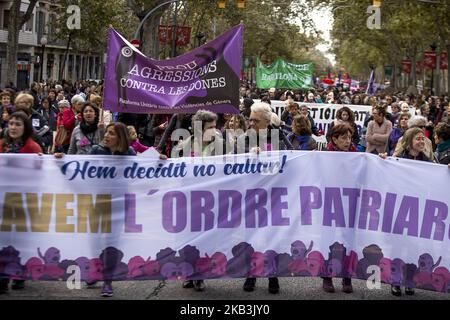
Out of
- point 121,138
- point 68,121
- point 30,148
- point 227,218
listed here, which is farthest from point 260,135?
point 68,121

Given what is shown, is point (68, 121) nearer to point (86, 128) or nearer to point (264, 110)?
point (86, 128)

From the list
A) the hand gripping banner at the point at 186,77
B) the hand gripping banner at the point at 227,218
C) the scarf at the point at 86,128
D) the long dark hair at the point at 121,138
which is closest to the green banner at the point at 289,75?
the hand gripping banner at the point at 186,77

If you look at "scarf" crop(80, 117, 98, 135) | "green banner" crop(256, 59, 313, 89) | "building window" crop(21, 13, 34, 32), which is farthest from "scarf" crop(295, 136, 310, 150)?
"building window" crop(21, 13, 34, 32)

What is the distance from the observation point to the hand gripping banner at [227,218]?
22.6 feet

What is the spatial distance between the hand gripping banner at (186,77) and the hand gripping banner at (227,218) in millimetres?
1954

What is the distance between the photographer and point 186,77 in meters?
8.97

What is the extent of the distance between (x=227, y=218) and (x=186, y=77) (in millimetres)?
2403

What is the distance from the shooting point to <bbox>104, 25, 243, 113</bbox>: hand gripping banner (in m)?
8.80

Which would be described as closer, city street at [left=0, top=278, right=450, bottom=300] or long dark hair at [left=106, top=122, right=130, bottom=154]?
city street at [left=0, top=278, right=450, bottom=300]

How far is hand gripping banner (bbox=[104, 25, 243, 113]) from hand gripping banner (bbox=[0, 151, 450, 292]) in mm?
1954

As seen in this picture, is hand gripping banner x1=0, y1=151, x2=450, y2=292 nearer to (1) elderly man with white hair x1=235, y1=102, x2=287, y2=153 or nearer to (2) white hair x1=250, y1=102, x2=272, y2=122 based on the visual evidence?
(1) elderly man with white hair x1=235, y1=102, x2=287, y2=153

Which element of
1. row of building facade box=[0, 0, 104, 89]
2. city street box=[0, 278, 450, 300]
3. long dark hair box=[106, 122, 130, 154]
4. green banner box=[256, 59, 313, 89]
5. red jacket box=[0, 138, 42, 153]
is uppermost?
row of building facade box=[0, 0, 104, 89]
